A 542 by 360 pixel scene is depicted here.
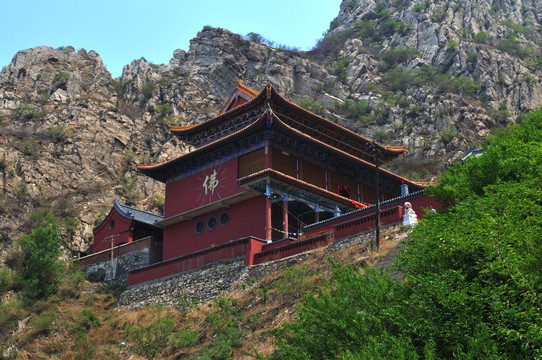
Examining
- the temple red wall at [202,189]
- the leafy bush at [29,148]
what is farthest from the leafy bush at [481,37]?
the temple red wall at [202,189]

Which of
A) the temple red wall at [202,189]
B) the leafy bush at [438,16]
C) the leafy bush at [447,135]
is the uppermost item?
the leafy bush at [438,16]

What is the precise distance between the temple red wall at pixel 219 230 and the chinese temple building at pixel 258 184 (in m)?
0.06

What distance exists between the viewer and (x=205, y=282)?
111 feet

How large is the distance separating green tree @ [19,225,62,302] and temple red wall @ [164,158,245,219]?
685cm

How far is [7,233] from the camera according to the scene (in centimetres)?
4891

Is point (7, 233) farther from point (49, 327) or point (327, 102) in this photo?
point (327, 102)

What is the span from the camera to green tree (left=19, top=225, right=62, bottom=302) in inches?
1458

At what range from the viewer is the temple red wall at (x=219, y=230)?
36.8m

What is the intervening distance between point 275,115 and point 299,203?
218 inches

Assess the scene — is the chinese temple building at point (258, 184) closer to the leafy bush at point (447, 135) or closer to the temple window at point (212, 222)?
the temple window at point (212, 222)

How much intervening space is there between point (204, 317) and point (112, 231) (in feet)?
52.4

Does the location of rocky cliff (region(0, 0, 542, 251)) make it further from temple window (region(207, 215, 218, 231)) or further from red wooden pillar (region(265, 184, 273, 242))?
red wooden pillar (region(265, 184, 273, 242))

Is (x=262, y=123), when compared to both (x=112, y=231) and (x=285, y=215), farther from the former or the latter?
(x=112, y=231)

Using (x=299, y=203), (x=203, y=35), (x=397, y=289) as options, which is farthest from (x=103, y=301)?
(x=203, y=35)
